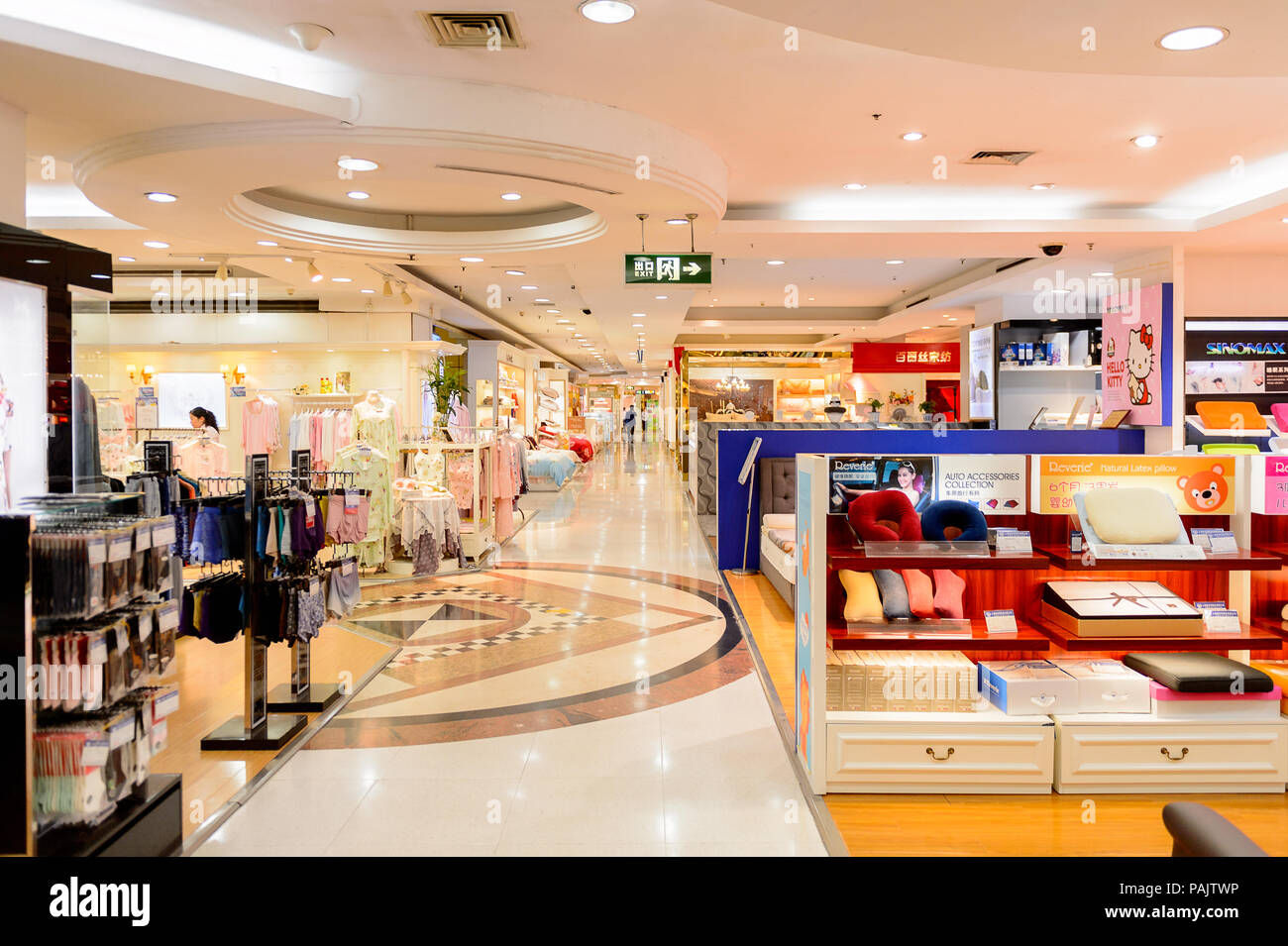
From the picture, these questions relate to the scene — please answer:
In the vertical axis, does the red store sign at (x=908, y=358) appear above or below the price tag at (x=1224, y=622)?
above

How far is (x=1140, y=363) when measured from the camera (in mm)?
7891

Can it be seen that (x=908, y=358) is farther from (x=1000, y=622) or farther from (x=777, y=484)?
(x=1000, y=622)

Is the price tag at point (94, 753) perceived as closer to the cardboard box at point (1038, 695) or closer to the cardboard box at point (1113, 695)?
the cardboard box at point (1038, 695)

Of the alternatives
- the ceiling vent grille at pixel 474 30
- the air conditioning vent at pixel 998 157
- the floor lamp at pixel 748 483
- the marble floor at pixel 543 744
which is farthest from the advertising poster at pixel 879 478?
the floor lamp at pixel 748 483

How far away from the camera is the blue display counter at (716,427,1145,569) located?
24.1 ft

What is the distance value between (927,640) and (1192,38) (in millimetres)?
2367

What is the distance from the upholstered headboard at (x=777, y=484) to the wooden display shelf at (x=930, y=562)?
4687 millimetres

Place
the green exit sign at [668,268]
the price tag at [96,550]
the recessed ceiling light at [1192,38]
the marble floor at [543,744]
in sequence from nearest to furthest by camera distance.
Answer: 1. the price tag at [96,550]
2. the recessed ceiling light at [1192,38]
3. the marble floor at [543,744]
4. the green exit sign at [668,268]

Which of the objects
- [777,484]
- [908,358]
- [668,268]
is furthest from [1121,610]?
[908,358]

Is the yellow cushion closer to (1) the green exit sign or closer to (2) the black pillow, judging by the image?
(2) the black pillow

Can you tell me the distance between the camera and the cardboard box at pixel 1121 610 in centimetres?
355

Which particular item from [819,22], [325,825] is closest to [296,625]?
[325,825]

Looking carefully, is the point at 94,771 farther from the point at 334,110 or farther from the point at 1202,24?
the point at 1202,24

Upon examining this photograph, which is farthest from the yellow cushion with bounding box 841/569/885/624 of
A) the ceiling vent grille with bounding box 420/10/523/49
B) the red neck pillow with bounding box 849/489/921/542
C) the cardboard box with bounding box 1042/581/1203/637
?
the ceiling vent grille with bounding box 420/10/523/49
